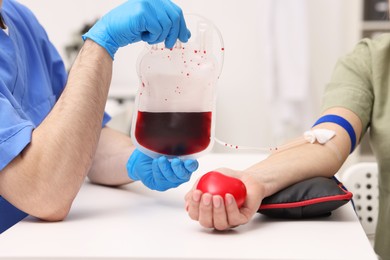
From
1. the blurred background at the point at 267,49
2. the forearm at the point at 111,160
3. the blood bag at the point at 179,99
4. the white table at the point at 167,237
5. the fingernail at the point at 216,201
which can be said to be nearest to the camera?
the white table at the point at 167,237

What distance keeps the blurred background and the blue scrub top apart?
191cm

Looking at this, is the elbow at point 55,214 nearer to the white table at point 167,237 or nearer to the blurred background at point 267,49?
the white table at point 167,237

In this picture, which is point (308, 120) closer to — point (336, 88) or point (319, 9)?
point (319, 9)

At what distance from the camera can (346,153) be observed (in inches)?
54.7

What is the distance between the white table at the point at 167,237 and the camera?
34.7 inches

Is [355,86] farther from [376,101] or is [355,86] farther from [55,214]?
[55,214]

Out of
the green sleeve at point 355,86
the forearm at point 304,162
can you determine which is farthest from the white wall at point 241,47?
the forearm at point 304,162

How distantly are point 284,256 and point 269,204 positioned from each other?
0.76 feet

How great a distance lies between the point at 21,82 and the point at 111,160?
30cm

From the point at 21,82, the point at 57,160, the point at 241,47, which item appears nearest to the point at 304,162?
the point at 57,160

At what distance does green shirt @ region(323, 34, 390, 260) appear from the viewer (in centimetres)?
149

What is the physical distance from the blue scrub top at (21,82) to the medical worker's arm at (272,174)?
0.36m

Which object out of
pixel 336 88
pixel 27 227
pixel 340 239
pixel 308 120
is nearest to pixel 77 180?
pixel 27 227

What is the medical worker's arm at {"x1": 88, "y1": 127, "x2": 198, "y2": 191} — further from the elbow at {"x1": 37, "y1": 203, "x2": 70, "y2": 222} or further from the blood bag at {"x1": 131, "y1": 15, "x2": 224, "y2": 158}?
the elbow at {"x1": 37, "y1": 203, "x2": 70, "y2": 222}
